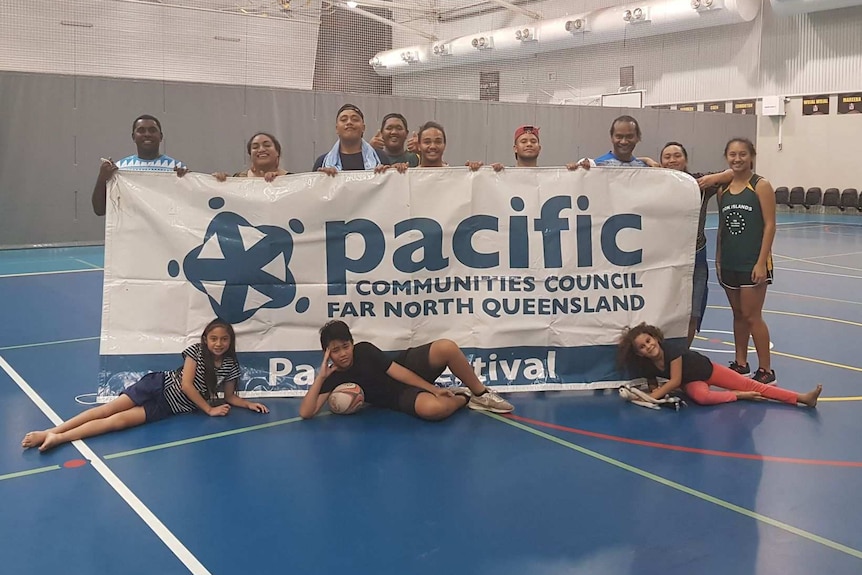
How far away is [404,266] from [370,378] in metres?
0.85

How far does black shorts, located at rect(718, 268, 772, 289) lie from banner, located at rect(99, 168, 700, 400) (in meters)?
0.33

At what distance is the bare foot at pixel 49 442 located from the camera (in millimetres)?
3904

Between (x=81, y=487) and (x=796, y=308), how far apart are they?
7.18 meters

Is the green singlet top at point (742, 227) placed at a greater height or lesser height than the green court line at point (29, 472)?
greater

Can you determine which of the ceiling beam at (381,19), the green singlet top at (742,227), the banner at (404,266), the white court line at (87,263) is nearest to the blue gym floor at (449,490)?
the banner at (404,266)

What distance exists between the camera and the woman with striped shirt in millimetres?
4273

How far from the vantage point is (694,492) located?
3.43 m

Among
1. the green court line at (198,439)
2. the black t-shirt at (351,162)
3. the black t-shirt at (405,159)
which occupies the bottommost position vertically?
the green court line at (198,439)

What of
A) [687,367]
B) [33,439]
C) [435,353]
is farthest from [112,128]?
[687,367]

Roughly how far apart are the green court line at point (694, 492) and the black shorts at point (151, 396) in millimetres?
2033

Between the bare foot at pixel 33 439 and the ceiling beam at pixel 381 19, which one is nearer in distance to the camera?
the bare foot at pixel 33 439

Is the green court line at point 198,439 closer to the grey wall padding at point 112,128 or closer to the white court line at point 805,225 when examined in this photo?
the grey wall padding at point 112,128

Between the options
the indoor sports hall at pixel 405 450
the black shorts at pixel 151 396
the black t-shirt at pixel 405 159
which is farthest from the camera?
the black t-shirt at pixel 405 159

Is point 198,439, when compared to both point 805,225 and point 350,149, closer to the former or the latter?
point 350,149
